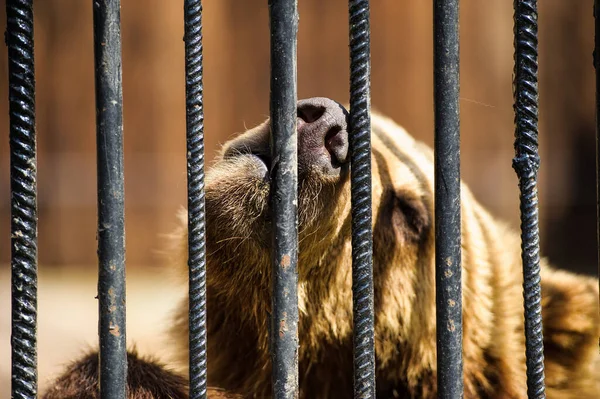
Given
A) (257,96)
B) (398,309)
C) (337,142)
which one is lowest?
(398,309)

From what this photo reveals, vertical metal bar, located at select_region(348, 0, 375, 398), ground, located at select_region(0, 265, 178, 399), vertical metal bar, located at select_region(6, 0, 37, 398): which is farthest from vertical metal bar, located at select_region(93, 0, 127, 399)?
ground, located at select_region(0, 265, 178, 399)

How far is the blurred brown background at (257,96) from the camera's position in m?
7.44

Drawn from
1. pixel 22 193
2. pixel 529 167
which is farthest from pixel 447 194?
pixel 22 193

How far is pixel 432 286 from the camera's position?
115 inches

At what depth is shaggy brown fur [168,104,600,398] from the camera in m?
2.71

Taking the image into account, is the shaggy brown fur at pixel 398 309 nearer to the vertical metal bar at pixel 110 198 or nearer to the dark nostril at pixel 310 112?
the dark nostril at pixel 310 112

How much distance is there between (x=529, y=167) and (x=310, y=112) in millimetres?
764

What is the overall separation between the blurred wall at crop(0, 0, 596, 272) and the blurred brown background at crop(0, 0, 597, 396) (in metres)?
0.01

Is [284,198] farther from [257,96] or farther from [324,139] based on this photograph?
[257,96]

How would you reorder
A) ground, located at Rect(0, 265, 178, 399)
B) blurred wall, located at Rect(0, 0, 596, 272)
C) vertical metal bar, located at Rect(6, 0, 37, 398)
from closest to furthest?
vertical metal bar, located at Rect(6, 0, 37, 398) → ground, located at Rect(0, 265, 178, 399) → blurred wall, located at Rect(0, 0, 596, 272)

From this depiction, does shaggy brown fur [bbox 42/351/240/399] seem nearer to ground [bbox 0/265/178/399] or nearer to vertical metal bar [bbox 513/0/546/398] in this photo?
vertical metal bar [bbox 513/0/546/398]

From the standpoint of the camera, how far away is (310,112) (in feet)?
7.72

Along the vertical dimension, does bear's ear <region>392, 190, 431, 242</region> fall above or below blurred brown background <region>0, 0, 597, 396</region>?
below

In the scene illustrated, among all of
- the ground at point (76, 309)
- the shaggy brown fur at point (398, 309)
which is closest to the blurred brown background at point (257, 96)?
the ground at point (76, 309)
